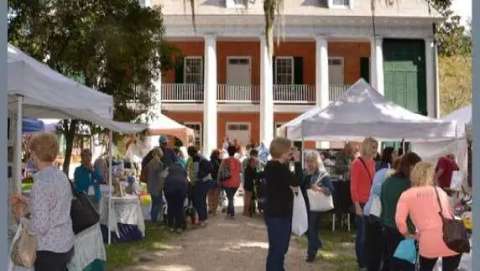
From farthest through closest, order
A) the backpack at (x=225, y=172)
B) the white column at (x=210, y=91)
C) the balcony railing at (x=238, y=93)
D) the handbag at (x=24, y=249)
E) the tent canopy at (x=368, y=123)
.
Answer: the balcony railing at (x=238, y=93) → the white column at (x=210, y=91) → the backpack at (x=225, y=172) → the tent canopy at (x=368, y=123) → the handbag at (x=24, y=249)

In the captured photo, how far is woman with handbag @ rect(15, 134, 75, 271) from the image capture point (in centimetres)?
429

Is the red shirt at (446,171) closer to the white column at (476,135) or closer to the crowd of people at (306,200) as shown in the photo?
the crowd of people at (306,200)

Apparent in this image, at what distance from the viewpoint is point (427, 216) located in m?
5.39

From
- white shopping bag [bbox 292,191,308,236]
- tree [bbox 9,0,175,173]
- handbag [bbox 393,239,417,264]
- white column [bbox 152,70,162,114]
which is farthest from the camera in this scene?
white column [bbox 152,70,162,114]

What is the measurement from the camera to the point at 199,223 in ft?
42.2

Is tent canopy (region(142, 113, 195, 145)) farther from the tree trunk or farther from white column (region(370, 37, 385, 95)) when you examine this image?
white column (region(370, 37, 385, 95))

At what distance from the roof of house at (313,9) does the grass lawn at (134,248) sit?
16.9m

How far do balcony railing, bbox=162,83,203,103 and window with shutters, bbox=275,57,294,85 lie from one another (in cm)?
357

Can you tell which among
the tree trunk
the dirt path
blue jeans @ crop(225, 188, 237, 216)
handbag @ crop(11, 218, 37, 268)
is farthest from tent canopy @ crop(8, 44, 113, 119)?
blue jeans @ crop(225, 188, 237, 216)

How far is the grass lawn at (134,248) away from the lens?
8.77m

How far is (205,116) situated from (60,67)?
1393cm

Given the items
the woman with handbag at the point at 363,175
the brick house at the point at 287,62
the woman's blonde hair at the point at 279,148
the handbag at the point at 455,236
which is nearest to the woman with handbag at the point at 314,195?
the woman with handbag at the point at 363,175

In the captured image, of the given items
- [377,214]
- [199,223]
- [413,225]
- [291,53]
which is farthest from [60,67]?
[291,53]

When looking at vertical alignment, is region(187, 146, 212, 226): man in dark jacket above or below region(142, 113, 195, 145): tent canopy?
below
